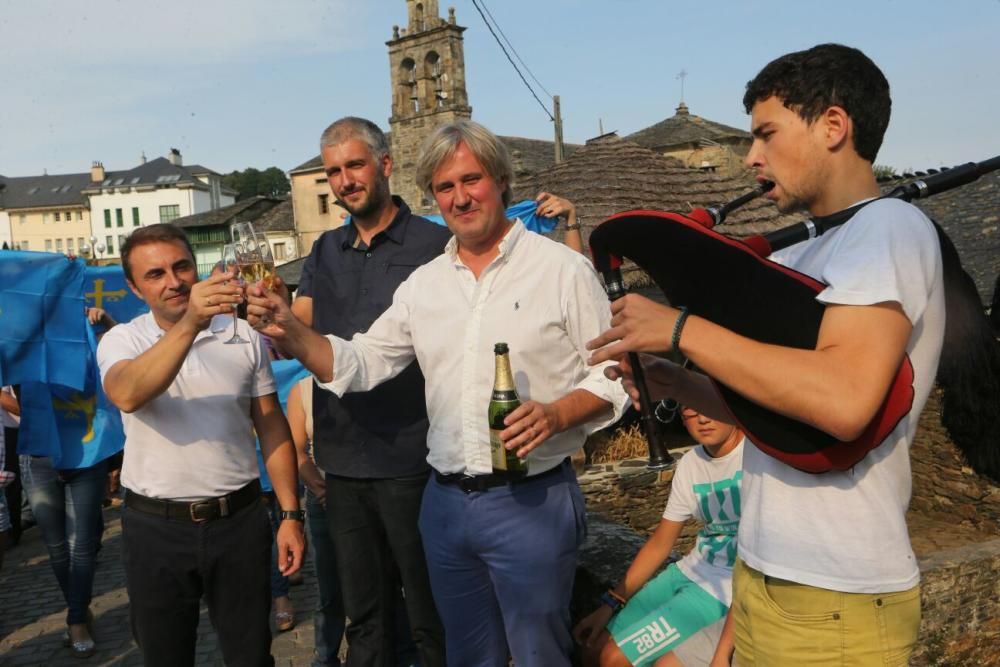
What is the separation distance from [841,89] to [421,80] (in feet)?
159

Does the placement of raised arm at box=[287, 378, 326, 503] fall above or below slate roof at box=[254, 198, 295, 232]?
below

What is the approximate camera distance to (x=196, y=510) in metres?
3.32

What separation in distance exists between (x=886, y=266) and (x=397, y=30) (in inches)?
1983

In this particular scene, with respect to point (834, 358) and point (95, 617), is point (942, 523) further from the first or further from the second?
point (834, 358)

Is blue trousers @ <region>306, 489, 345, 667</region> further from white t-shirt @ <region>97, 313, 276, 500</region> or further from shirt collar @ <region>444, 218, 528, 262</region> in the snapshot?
shirt collar @ <region>444, 218, 528, 262</region>

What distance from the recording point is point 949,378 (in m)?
5.92

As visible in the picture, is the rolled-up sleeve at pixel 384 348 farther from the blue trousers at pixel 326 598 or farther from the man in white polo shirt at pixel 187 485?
the blue trousers at pixel 326 598

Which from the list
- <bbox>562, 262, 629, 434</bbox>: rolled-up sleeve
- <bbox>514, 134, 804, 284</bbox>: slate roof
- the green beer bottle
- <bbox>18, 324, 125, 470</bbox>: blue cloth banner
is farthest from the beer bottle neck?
<bbox>514, 134, 804, 284</bbox>: slate roof

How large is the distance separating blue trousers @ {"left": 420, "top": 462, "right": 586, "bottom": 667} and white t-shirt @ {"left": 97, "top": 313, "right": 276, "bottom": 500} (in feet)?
3.36

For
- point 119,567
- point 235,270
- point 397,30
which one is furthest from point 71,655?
point 397,30

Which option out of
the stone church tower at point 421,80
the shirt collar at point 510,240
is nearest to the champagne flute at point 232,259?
the shirt collar at point 510,240

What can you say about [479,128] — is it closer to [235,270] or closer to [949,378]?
[235,270]

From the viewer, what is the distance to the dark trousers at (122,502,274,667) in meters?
3.28

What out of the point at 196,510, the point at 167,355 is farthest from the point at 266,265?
the point at 196,510
